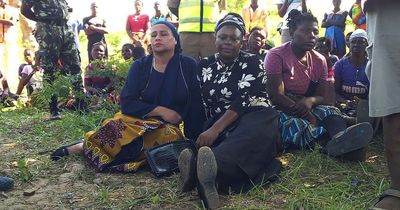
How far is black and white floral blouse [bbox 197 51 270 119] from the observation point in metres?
3.12

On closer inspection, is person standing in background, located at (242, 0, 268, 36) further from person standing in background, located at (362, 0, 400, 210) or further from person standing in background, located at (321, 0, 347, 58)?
person standing in background, located at (362, 0, 400, 210)

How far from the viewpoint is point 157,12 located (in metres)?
8.34

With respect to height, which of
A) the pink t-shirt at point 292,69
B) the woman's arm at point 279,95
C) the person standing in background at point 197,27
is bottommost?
the woman's arm at point 279,95

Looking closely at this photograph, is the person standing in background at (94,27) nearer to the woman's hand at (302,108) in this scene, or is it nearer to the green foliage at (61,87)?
the green foliage at (61,87)

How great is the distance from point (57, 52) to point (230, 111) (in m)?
2.82

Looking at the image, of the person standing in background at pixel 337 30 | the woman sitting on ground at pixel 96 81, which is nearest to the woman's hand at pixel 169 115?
the woman sitting on ground at pixel 96 81

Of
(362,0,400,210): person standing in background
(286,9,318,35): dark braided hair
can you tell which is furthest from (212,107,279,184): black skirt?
(286,9,318,35): dark braided hair

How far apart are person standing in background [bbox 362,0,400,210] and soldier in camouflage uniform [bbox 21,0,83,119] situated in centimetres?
394

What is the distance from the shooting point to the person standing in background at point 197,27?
4.80 m

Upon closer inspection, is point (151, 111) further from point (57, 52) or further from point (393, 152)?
point (57, 52)

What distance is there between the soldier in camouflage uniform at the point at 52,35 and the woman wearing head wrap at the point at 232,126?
2.34m

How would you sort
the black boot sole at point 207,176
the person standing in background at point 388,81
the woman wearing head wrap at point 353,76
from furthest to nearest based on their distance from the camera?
1. the woman wearing head wrap at point 353,76
2. the black boot sole at point 207,176
3. the person standing in background at point 388,81

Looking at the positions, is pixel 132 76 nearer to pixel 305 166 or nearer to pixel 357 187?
pixel 305 166

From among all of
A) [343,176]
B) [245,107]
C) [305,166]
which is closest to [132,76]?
[245,107]
